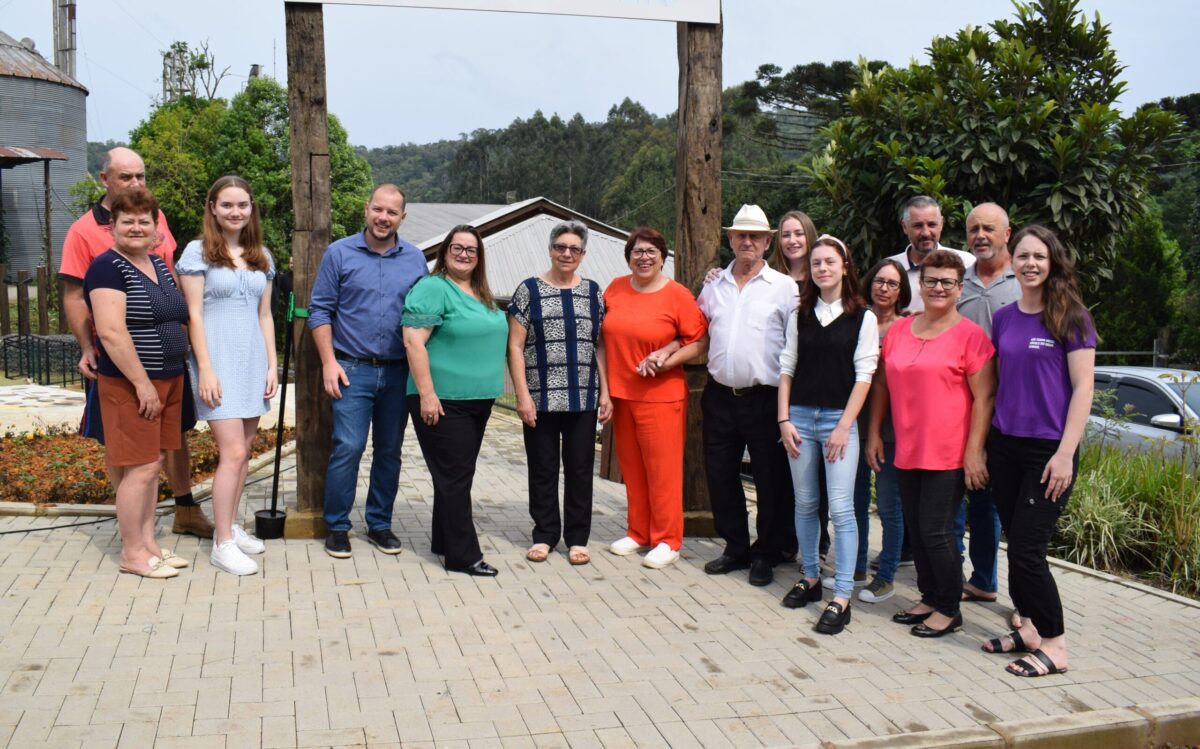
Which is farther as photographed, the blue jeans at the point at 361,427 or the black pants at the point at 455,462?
the blue jeans at the point at 361,427

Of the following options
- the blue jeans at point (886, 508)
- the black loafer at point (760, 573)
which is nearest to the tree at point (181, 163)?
the black loafer at point (760, 573)

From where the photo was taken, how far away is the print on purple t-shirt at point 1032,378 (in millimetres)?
4453

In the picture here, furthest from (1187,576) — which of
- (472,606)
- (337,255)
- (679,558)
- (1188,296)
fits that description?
(1188,296)

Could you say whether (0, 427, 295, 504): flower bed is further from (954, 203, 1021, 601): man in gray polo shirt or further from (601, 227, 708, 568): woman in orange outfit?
(954, 203, 1021, 601): man in gray polo shirt

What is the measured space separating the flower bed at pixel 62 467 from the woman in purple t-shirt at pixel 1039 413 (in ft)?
18.0

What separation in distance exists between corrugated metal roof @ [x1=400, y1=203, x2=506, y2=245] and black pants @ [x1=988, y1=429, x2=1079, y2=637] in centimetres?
3203

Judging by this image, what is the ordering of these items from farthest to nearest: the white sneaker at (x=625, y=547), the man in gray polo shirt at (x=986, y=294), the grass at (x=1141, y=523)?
the grass at (x=1141, y=523)
the white sneaker at (x=625, y=547)
the man in gray polo shirt at (x=986, y=294)

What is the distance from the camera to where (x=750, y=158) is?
6975 centimetres

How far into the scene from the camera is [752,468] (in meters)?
5.89

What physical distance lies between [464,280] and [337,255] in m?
0.71

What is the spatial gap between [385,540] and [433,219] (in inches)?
1439

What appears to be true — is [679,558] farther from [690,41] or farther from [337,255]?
[690,41]

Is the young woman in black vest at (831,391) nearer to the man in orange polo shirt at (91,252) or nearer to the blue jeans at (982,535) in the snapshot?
the blue jeans at (982,535)

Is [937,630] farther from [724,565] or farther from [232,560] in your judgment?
[232,560]
